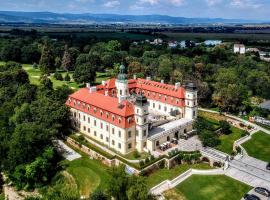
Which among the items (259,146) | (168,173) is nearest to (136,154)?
(168,173)

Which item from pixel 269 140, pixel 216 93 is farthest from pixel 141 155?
pixel 216 93

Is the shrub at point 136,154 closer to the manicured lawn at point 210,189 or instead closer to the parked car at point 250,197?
the manicured lawn at point 210,189

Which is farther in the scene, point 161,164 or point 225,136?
point 225,136

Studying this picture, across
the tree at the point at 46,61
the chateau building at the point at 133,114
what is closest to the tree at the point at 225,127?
the chateau building at the point at 133,114

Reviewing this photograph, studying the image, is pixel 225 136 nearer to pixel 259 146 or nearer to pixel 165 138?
pixel 259 146

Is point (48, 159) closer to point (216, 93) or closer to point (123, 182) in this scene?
point (123, 182)
